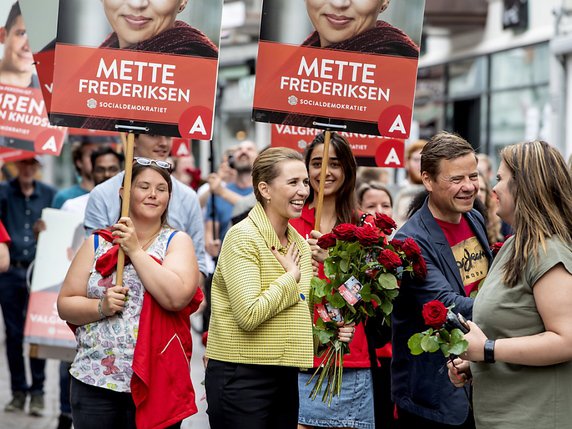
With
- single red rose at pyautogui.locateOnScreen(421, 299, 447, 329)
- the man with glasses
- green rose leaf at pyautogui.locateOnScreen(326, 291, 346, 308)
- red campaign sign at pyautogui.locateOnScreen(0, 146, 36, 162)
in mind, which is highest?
red campaign sign at pyautogui.locateOnScreen(0, 146, 36, 162)

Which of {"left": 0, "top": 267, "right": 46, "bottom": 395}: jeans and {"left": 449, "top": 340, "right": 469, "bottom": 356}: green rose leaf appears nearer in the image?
{"left": 449, "top": 340, "right": 469, "bottom": 356}: green rose leaf

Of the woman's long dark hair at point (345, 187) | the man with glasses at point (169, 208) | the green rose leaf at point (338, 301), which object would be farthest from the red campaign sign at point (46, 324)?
the green rose leaf at point (338, 301)

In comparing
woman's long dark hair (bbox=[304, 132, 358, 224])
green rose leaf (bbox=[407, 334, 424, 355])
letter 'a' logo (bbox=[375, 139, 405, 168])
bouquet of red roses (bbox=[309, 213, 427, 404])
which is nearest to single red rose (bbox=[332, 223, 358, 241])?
bouquet of red roses (bbox=[309, 213, 427, 404])

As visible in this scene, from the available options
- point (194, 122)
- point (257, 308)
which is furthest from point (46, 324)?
point (257, 308)

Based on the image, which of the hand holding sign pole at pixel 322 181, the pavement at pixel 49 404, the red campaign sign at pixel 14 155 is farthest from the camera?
the red campaign sign at pixel 14 155

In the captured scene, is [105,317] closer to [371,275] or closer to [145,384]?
[145,384]

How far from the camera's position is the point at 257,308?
5371 mm

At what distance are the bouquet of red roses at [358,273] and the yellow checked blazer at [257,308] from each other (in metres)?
0.11

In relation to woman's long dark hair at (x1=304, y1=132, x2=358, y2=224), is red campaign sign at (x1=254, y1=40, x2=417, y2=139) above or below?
above

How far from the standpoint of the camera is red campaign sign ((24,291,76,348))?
9.02 meters

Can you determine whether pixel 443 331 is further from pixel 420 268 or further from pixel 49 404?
A: pixel 49 404

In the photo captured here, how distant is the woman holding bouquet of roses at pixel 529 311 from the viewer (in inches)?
177

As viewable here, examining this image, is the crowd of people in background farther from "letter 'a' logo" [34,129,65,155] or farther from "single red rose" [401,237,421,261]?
"letter 'a' logo" [34,129,65,155]

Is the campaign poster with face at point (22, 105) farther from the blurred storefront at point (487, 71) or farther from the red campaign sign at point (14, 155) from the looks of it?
the blurred storefront at point (487, 71)
